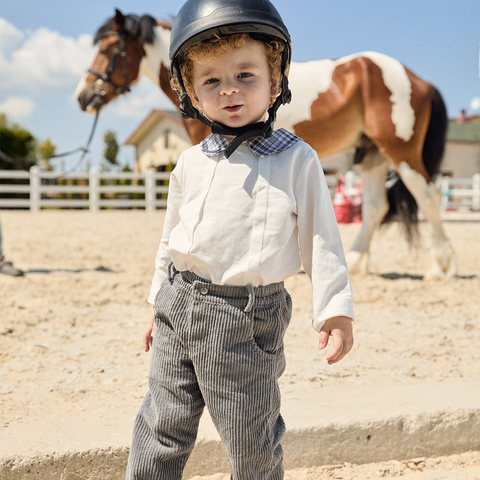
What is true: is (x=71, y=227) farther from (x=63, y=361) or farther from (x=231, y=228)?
(x=231, y=228)

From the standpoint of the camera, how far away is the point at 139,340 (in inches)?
107

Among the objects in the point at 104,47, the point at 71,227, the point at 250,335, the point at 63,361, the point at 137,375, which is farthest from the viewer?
the point at 71,227

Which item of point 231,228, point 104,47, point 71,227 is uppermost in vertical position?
point 104,47

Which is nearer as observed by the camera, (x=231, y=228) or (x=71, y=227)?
(x=231, y=228)

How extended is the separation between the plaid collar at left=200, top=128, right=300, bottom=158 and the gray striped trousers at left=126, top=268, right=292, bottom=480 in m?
0.32

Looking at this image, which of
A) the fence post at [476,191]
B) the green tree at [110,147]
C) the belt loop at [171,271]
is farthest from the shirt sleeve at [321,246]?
the green tree at [110,147]

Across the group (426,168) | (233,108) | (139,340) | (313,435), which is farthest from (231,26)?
(426,168)

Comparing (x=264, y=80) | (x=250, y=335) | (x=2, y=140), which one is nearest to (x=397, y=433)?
(x=250, y=335)

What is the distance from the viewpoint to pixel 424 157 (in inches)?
185

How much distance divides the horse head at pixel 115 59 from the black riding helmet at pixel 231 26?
3.41 m

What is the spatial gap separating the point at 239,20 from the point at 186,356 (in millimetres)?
794

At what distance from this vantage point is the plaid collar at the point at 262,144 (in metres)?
1.27

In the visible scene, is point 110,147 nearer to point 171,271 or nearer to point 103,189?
point 103,189

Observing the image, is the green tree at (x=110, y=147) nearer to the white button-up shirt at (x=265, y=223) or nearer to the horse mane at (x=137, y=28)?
the horse mane at (x=137, y=28)
